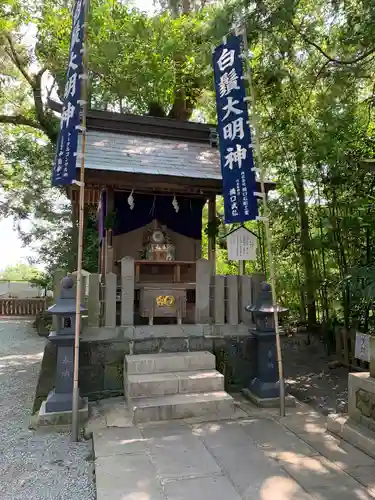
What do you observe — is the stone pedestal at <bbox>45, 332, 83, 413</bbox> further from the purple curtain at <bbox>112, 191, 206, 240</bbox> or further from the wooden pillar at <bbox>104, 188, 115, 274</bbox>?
A: the purple curtain at <bbox>112, 191, 206, 240</bbox>

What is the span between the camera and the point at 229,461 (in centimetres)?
340

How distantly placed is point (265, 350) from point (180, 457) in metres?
2.05

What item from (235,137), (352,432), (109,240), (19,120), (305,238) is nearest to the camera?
(352,432)

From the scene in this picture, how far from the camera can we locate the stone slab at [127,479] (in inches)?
112

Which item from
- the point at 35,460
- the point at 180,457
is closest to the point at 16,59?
the point at 35,460

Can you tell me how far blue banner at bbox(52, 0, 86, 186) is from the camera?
4289 millimetres

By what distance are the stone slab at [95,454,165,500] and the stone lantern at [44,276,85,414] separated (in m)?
1.18

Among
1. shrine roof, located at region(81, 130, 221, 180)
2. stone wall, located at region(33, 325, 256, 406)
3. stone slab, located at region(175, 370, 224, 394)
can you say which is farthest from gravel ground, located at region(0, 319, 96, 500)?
shrine roof, located at region(81, 130, 221, 180)

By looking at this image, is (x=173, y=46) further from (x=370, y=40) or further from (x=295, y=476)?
(x=295, y=476)

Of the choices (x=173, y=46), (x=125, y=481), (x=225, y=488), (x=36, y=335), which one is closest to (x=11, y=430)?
(x=125, y=481)

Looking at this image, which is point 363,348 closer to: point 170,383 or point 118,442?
point 170,383

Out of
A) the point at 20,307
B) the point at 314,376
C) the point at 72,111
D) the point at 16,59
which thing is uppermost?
the point at 16,59

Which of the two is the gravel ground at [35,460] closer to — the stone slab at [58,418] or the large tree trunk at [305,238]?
the stone slab at [58,418]

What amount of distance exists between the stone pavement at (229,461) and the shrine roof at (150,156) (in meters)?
3.47
